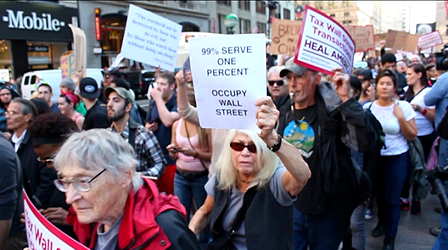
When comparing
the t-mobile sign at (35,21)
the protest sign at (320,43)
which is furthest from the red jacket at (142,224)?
the t-mobile sign at (35,21)

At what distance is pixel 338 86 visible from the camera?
3.12 meters

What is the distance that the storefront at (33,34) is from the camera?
68.1ft

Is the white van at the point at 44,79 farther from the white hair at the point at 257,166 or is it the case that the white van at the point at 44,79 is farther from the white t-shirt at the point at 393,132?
the white hair at the point at 257,166

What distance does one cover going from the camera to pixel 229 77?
7.09 feet

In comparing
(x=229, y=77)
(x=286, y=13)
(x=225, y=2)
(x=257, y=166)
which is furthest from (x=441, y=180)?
(x=286, y=13)

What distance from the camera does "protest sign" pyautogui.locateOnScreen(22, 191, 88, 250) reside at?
1487mm

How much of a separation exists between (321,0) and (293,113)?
114m

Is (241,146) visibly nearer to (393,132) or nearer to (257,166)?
(257,166)

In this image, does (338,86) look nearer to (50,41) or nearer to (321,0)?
(50,41)

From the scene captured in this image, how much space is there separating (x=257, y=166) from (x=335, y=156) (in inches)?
33.1

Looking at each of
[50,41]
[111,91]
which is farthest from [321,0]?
[111,91]

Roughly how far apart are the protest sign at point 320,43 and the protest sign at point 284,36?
4896mm

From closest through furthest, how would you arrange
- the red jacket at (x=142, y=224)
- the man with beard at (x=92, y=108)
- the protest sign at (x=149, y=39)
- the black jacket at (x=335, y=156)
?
the red jacket at (x=142, y=224)
the black jacket at (x=335, y=156)
the man with beard at (x=92, y=108)
the protest sign at (x=149, y=39)

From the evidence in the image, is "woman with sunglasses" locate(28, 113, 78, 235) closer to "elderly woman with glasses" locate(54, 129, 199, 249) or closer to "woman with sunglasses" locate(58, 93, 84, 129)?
"elderly woman with glasses" locate(54, 129, 199, 249)
